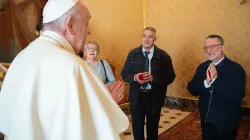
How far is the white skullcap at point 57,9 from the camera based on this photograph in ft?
4.19

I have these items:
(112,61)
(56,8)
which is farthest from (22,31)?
(56,8)

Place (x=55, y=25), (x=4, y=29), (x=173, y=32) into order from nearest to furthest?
(x=55, y=25) → (x=4, y=29) → (x=173, y=32)

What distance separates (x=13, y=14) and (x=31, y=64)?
3.36m

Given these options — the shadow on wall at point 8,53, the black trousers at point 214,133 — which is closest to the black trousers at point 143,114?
the black trousers at point 214,133

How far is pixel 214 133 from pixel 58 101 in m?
2.14

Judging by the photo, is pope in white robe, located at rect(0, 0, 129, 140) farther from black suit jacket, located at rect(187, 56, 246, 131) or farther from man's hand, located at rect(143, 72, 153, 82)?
man's hand, located at rect(143, 72, 153, 82)

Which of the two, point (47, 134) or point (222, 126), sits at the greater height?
point (47, 134)

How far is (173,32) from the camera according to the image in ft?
22.2

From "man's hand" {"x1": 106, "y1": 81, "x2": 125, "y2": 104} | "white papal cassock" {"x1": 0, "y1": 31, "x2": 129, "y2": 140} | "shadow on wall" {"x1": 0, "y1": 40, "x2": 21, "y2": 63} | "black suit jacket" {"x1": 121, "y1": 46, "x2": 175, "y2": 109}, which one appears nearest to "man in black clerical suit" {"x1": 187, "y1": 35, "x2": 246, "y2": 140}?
"black suit jacket" {"x1": 121, "y1": 46, "x2": 175, "y2": 109}

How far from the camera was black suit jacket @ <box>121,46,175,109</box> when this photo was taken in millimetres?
3168

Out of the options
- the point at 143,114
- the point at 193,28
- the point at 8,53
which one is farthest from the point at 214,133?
the point at 193,28

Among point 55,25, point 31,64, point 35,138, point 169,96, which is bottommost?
point 169,96

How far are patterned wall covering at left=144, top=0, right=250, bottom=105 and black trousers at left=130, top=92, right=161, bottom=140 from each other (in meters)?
3.51

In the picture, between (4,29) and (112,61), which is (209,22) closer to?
(112,61)
